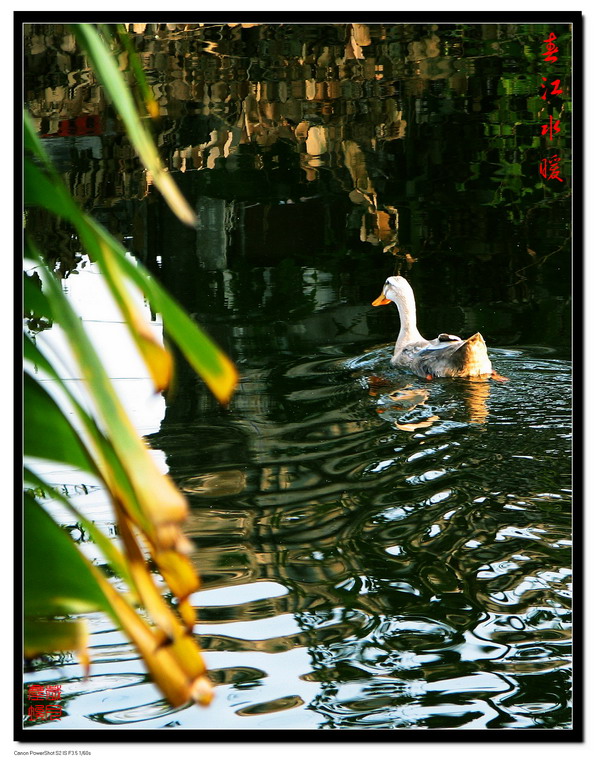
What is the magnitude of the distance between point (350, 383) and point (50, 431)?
Result: 477 cm

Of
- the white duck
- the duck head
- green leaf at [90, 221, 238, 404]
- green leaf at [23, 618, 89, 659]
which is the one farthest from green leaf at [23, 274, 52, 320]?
the duck head

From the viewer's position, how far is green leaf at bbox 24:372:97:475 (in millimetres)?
853

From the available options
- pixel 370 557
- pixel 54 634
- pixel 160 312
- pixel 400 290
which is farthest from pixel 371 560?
pixel 400 290

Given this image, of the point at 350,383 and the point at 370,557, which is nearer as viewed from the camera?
the point at 370,557

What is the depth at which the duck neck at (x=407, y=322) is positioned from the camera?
241 inches

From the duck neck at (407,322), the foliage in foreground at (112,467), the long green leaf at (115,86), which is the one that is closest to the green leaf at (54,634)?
the foliage in foreground at (112,467)

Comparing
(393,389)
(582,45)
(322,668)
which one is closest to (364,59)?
(393,389)

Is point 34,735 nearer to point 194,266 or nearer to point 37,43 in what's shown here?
point 37,43

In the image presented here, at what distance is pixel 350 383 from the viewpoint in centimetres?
561

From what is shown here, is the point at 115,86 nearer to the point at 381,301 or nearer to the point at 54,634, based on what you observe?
the point at 54,634

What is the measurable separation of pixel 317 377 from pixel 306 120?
3.61 metres

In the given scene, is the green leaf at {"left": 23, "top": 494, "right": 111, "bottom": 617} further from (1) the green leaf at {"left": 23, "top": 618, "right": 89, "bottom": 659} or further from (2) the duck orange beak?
(2) the duck orange beak

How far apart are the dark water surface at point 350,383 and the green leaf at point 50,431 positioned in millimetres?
1865

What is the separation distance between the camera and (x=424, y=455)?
4535mm
